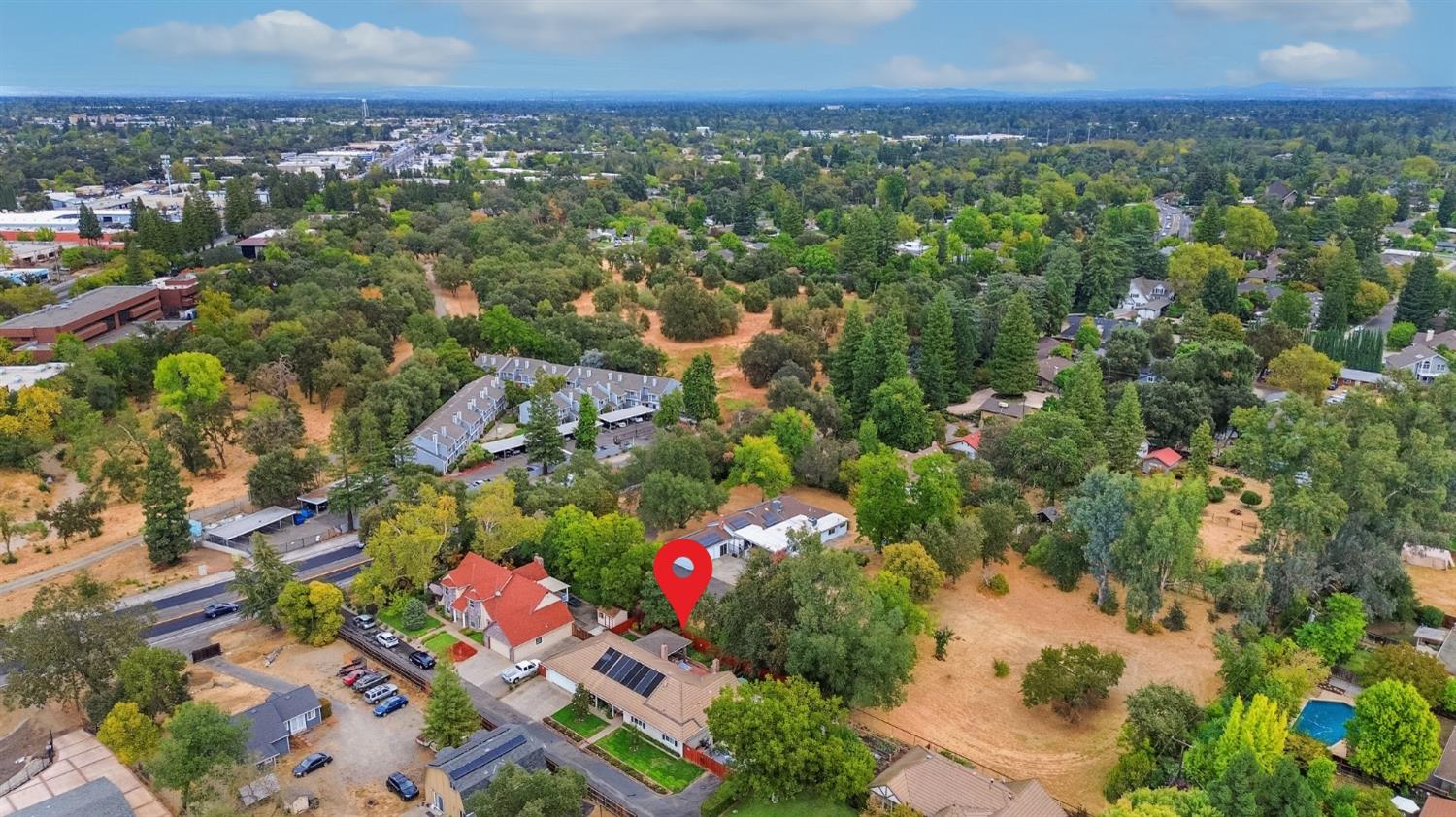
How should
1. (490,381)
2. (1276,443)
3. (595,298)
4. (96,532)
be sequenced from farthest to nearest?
(595,298), (490,381), (96,532), (1276,443)

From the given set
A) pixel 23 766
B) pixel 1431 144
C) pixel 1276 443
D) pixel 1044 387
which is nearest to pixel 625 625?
pixel 23 766

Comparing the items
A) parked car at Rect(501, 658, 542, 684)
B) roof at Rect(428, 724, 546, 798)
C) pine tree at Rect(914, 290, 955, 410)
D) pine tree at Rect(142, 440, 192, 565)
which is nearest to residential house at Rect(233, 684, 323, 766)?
roof at Rect(428, 724, 546, 798)

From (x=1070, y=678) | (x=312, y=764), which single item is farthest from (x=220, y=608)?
(x=1070, y=678)

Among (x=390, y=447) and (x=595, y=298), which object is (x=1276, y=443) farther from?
(x=595, y=298)

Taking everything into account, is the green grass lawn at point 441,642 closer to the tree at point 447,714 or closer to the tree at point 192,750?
the tree at point 447,714

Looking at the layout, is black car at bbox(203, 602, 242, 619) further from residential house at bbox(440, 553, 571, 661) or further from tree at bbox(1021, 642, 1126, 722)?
tree at bbox(1021, 642, 1126, 722)

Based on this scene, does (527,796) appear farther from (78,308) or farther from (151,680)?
(78,308)
